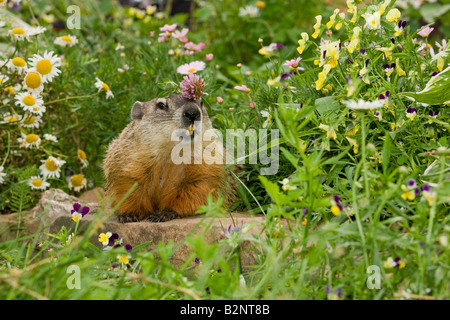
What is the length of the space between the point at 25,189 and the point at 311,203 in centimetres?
273

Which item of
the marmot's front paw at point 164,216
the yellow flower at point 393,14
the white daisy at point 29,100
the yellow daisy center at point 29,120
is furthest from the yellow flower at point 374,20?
the yellow daisy center at point 29,120

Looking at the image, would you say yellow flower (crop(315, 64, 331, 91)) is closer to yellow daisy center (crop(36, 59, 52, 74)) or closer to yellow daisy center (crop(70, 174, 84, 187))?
yellow daisy center (crop(36, 59, 52, 74))

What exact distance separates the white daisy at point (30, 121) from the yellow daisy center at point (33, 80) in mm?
358

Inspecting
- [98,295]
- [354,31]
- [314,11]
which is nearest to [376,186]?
[354,31]

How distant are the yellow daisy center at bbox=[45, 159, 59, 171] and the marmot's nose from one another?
1.40 m

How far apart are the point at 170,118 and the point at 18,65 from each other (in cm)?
121

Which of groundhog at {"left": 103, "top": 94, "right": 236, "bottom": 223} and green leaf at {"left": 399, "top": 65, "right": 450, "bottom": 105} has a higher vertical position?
green leaf at {"left": 399, "top": 65, "right": 450, "bottom": 105}

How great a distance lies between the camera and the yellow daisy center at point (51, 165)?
459 cm

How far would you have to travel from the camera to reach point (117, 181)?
165 inches

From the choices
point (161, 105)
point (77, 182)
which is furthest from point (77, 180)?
point (161, 105)

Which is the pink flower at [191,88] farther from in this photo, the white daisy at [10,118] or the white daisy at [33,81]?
the white daisy at [10,118]

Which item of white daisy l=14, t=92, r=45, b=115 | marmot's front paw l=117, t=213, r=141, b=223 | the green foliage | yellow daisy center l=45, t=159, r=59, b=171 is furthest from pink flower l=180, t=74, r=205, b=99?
yellow daisy center l=45, t=159, r=59, b=171

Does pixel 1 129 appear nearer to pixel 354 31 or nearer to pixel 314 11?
pixel 354 31

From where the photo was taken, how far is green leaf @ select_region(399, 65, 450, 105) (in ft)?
10.3
